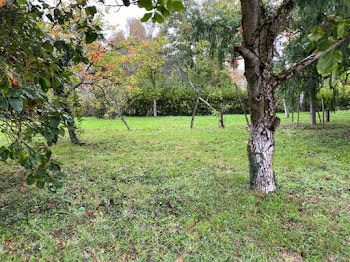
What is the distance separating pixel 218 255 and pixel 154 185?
167 centimetres

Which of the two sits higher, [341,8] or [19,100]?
[341,8]

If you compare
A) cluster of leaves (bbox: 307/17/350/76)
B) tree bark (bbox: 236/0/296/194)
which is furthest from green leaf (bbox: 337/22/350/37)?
tree bark (bbox: 236/0/296/194)

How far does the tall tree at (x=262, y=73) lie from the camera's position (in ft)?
8.30

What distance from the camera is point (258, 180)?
287 centimetres

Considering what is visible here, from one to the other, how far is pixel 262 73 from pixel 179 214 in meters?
1.95

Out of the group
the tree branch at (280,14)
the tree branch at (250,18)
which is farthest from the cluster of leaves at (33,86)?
the tree branch at (280,14)

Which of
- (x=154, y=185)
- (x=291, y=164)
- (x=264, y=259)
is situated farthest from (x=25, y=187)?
(x=291, y=164)

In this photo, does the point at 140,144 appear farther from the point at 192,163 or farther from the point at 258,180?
the point at 258,180

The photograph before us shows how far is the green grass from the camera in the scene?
1.92 m

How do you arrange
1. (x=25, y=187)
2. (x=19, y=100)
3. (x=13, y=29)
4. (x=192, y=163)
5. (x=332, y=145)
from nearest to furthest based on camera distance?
1. (x=19, y=100)
2. (x=13, y=29)
3. (x=25, y=187)
4. (x=192, y=163)
5. (x=332, y=145)

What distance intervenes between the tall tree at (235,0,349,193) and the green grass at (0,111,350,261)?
0.47 metres

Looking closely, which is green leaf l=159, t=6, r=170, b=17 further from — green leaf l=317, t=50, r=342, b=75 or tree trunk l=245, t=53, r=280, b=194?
tree trunk l=245, t=53, r=280, b=194

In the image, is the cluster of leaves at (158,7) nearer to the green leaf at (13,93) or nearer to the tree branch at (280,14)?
the green leaf at (13,93)

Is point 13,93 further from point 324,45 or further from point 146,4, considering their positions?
point 324,45
